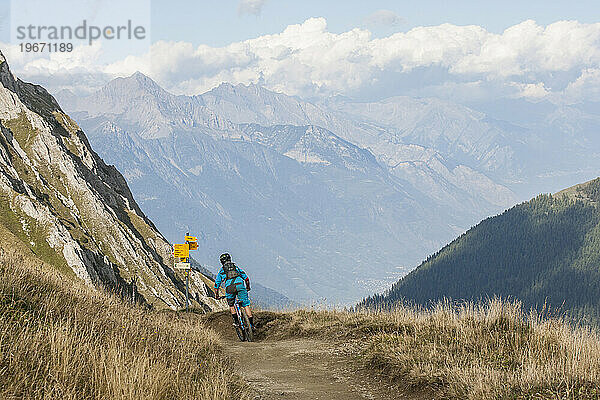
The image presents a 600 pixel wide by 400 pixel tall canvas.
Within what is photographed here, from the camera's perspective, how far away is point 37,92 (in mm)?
101375

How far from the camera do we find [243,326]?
16.3 meters

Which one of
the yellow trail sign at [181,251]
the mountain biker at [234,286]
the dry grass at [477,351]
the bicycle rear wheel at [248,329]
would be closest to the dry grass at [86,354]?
the dry grass at [477,351]

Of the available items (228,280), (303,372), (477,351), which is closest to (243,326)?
(228,280)

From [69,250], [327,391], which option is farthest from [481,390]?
[69,250]

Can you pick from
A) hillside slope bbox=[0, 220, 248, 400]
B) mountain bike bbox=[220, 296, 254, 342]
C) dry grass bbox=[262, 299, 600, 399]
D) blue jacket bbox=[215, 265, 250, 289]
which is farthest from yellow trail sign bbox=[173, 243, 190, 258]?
hillside slope bbox=[0, 220, 248, 400]

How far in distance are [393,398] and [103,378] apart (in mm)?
4717

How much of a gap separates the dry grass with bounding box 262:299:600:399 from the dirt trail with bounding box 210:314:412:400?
0.41 meters

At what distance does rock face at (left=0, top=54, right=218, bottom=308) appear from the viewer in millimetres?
52938

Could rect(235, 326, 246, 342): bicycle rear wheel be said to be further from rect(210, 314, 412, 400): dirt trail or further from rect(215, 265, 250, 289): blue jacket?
rect(215, 265, 250, 289): blue jacket

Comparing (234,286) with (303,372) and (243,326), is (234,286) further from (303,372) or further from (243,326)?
(303,372)

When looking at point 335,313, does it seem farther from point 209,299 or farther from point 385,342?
point 209,299

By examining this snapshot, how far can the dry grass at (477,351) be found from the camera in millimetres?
7492

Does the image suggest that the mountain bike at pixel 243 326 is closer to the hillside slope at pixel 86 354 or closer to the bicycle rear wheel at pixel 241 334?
the bicycle rear wheel at pixel 241 334

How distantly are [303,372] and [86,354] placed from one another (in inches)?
193
